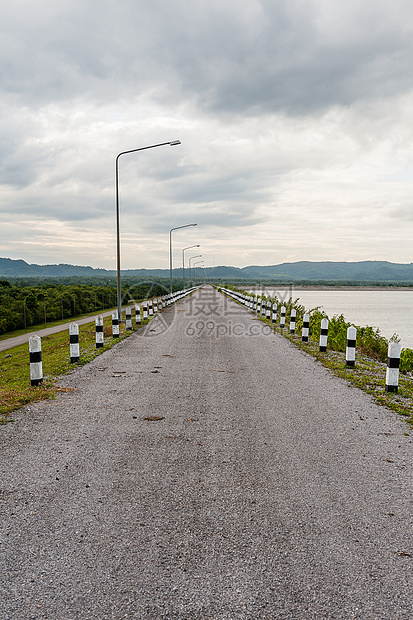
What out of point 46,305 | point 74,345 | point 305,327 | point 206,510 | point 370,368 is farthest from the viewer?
point 46,305

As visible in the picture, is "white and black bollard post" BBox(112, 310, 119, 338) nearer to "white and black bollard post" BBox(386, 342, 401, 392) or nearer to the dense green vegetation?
"white and black bollard post" BBox(386, 342, 401, 392)

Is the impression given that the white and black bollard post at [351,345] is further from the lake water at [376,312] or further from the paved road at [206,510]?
the lake water at [376,312]

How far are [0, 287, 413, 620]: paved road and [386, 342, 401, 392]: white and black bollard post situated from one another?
97 cm

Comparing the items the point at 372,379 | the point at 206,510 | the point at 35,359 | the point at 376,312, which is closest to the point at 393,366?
the point at 372,379

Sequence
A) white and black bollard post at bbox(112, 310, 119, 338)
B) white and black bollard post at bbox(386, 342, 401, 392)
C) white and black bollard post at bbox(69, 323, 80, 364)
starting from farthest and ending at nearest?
1. white and black bollard post at bbox(112, 310, 119, 338)
2. white and black bollard post at bbox(69, 323, 80, 364)
3. white and black bollard post at bbox(386, 342, 401, 392)

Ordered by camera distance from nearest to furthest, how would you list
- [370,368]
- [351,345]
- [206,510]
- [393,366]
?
[206,510] → [393,366] → [351,345] → [370,368]

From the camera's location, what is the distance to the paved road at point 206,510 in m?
2.90

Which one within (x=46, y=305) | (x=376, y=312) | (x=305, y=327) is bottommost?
(x=376, y=312)

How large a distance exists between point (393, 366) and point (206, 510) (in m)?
5.77

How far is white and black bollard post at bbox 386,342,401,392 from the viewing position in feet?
28.1

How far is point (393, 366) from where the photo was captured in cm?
866

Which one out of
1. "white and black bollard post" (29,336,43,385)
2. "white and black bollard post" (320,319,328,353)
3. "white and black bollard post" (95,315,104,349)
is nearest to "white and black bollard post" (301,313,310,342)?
"white and black bollard post" (320,319,328,353)

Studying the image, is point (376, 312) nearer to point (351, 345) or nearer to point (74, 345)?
point (351, 345)

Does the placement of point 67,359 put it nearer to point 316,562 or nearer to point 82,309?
point 316,562
